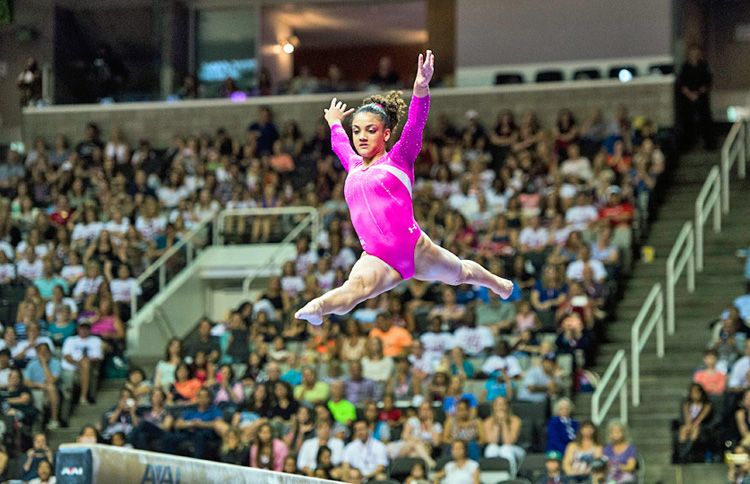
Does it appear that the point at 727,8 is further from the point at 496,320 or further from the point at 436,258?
the point at 436,258

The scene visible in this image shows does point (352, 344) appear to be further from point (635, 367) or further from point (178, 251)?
point (178, 251)

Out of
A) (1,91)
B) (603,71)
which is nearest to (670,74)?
(603,71)

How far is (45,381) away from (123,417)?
1336 millimetres

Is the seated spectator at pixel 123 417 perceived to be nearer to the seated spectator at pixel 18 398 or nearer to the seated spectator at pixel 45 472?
the seated spectator at pixel 18 398

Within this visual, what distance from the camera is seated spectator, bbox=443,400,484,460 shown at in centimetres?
1295

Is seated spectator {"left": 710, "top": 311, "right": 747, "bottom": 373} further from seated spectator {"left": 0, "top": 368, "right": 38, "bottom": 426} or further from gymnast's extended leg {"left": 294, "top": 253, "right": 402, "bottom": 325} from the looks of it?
seated spectator {"left": 0, "top": 368, "right": 38, "bottom": 426}

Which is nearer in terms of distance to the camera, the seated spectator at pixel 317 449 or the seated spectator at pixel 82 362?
the seated spectator at pixel 317 449

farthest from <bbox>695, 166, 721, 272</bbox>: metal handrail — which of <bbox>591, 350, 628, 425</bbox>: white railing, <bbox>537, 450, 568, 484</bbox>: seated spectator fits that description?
<bbox>537, 450, 568, 484</bbox>: seated spectator

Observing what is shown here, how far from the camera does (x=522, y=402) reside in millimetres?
13289

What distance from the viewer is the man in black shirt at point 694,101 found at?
18594 millimetres

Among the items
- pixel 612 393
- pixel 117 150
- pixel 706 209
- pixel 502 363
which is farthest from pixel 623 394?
pixel 117 150

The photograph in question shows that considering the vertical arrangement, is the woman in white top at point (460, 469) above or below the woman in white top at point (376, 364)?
below

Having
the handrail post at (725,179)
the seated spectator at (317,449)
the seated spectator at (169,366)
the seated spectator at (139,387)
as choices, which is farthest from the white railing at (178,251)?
the handrail post at (725,179)

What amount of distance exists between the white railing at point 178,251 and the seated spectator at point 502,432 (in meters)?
5.41
